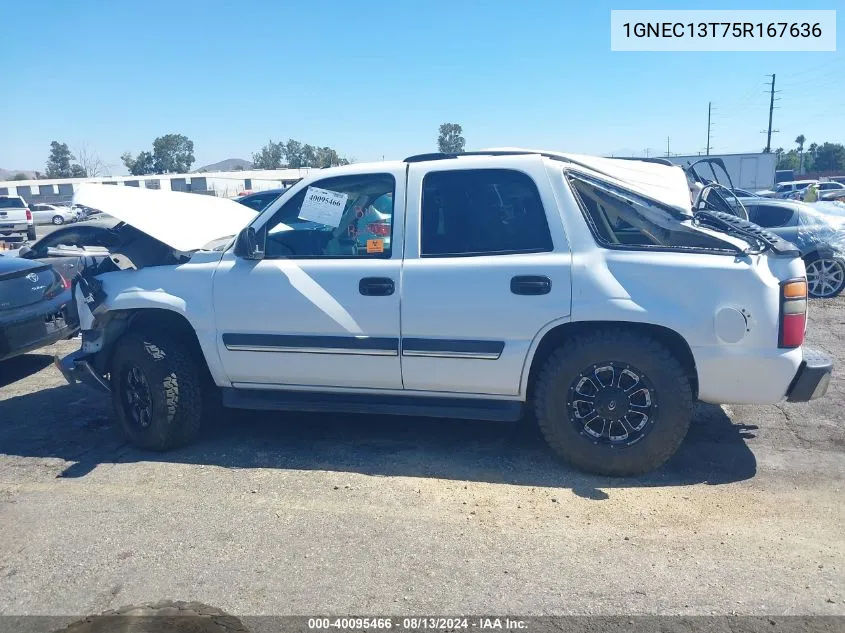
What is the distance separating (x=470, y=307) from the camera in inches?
162

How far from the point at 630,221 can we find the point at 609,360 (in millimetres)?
863

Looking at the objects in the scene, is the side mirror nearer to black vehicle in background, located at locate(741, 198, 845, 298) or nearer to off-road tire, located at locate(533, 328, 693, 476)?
off-road tire, located at locate(533, 328, 693, 476)

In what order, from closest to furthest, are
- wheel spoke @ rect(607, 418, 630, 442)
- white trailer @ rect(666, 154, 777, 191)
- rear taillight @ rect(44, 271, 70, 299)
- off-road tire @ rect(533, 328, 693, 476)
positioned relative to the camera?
off-road tire @ rect(533, 328, 693, 476) < wheel spoke @ rect(607, 418, 630, 442) < rear taillight @ rect(44, 271, 70, 299) < white trailer @ rect(666, 154, 777, 191)

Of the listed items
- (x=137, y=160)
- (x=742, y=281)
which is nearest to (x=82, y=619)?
(x=742, y=281)

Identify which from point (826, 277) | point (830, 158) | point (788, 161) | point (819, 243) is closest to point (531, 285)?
point (819, 243)

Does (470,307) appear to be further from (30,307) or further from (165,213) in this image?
(30,307)

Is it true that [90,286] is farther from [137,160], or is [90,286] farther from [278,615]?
[137,160]

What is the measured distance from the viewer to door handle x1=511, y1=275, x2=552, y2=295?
400cm

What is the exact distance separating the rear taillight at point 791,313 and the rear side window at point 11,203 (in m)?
30.3

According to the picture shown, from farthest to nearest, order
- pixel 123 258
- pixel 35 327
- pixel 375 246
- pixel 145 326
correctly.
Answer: pixel 35 327
pixel 123 258
pixel 145 326
pixel 375 246

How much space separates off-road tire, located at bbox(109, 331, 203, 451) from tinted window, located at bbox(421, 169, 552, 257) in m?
1.91

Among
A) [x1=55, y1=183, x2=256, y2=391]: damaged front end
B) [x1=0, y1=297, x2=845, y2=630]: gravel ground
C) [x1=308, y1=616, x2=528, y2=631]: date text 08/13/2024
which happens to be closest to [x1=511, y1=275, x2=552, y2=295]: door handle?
[x1=0, y1=297, x2=845, y2=630]: gravel ground

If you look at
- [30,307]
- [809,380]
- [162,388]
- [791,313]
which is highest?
[791,313]

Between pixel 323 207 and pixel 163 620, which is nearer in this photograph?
pixel 163 620
